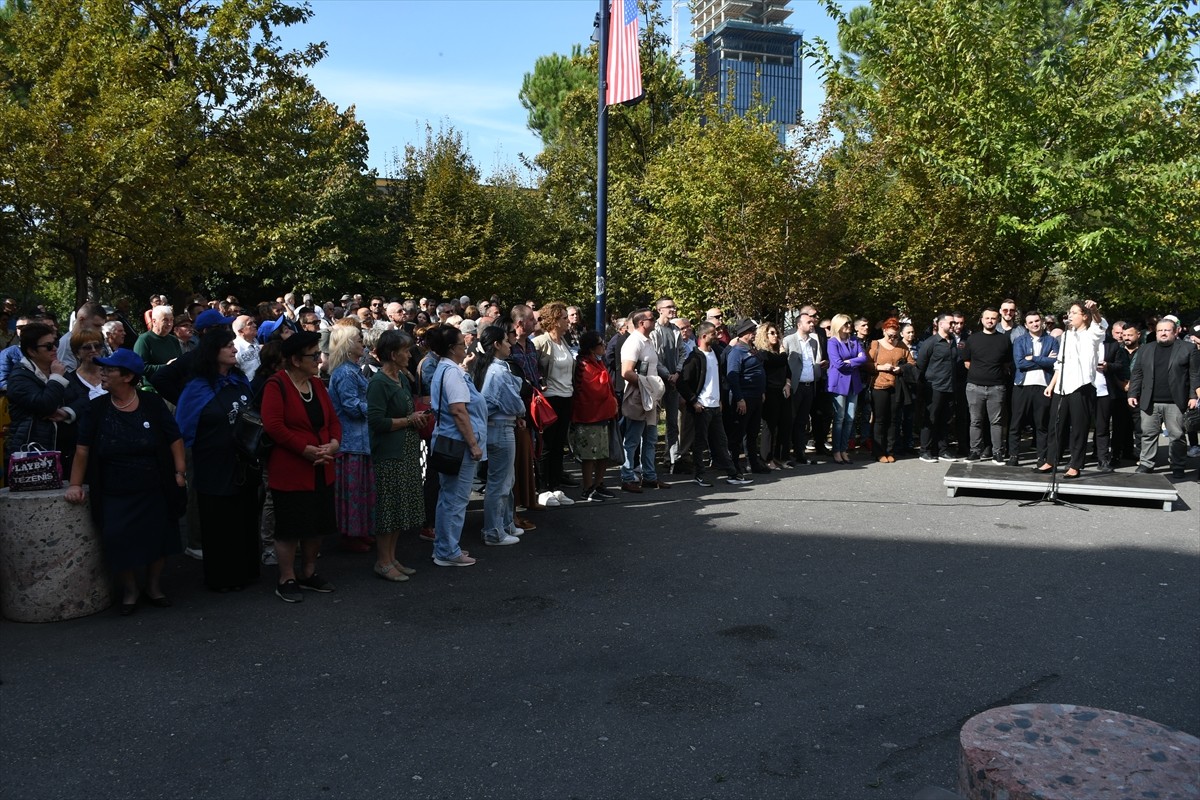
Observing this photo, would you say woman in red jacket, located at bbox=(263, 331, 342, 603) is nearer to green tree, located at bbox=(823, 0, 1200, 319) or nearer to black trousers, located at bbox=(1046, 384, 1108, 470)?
black trousers, located at bbox=(1046, 384, 1108, 470)

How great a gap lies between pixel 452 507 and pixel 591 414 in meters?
2.93

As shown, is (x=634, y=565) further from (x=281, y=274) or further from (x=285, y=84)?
(x=281, y=274)

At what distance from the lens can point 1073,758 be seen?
1986 millimetres

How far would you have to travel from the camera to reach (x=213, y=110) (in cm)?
2020

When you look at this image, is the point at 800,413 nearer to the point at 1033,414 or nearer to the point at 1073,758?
the point at 1033,414

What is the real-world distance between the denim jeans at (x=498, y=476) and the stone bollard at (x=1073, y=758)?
20.7ft

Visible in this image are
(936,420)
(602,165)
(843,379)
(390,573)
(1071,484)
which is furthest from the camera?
(602,165)

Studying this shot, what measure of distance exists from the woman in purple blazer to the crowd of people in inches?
1.2

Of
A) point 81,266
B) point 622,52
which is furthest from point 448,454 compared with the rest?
point 81,266

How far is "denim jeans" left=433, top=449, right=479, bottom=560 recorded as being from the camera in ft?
25.3

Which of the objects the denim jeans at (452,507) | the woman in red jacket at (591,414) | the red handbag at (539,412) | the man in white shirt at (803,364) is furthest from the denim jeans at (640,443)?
the denim jeans at (452,507)

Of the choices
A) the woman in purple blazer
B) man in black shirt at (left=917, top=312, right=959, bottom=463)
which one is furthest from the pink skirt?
man in black shirt at (left=917, top=312, right=959, bottom=463)

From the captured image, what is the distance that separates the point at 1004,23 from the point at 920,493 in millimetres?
10256

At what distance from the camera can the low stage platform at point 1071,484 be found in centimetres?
1030
